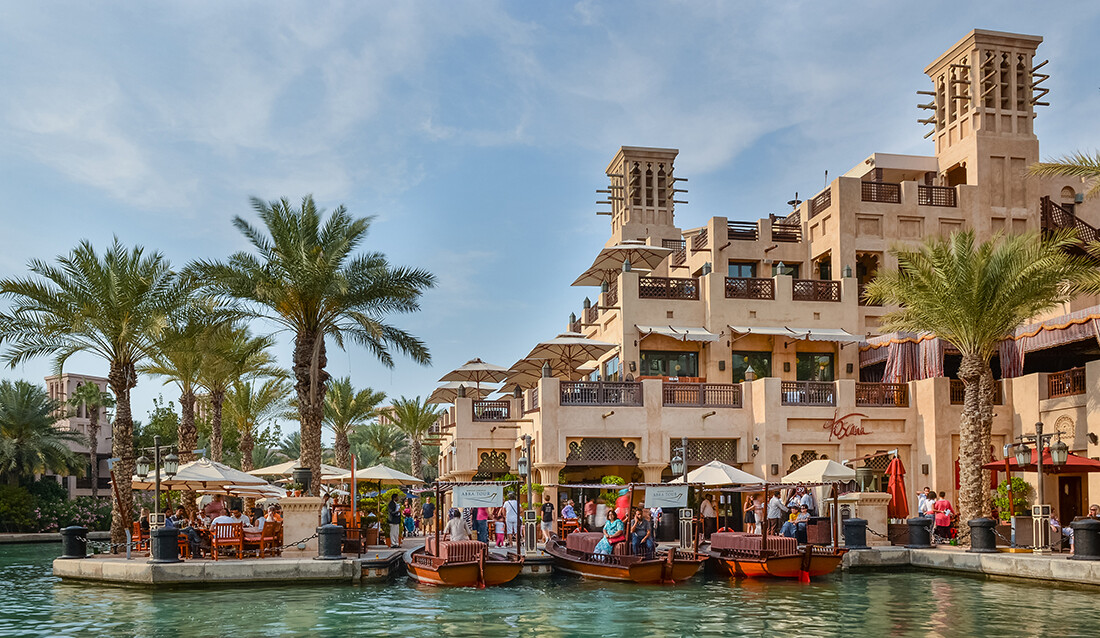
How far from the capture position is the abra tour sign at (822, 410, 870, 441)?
1420 inches

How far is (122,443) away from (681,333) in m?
17.7

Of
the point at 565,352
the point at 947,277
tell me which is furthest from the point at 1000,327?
the point at 565,352


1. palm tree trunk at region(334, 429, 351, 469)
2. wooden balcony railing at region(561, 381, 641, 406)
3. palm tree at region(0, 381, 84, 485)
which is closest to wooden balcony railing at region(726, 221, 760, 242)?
wooden balcony railing at region(561, 381, 641, 406)

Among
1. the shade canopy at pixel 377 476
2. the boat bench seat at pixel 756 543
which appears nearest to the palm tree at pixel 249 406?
the shade canopy at pixel 377 476

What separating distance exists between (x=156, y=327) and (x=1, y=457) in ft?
105

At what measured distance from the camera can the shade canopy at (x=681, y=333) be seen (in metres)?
37.4

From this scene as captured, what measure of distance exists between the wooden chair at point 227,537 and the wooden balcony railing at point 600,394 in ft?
42.0

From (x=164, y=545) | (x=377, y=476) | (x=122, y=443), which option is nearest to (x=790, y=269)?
(x=377, y=476)

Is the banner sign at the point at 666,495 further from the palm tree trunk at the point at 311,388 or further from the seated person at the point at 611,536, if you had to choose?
the palm tree trunk at the point at 311,388

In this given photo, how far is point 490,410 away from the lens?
132ft

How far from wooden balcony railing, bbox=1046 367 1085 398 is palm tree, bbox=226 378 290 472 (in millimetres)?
33996

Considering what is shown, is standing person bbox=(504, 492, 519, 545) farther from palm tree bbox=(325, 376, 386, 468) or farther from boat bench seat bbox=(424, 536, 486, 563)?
palm tree bbox=(325, 376, 386, 468)

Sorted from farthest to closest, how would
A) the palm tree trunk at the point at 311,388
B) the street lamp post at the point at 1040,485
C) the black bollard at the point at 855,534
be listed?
the palm tree trunk at the point at 311,388 → the black bollard at the point at 855,534 → the street lamp post at the point at 1040,485

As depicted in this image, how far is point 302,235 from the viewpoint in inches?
1240
